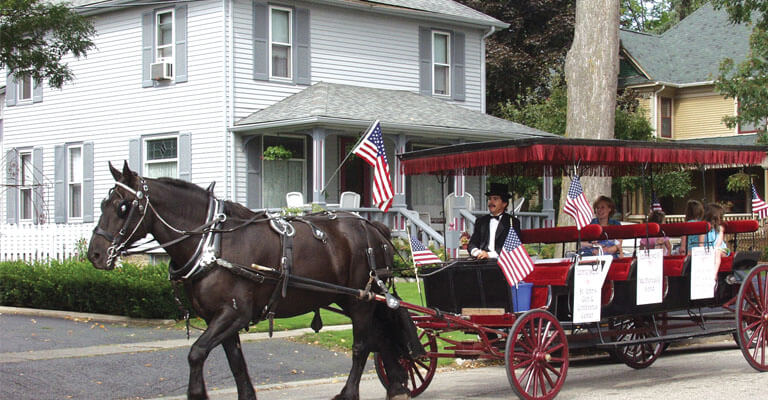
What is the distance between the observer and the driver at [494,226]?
1026 centimetres

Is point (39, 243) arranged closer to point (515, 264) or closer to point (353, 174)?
A: point (353, 174)

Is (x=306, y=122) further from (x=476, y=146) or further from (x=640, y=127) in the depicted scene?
(x=640, y=127)

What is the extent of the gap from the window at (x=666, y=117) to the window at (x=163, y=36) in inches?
838

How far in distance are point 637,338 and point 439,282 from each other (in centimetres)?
286

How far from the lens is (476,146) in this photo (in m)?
9.86

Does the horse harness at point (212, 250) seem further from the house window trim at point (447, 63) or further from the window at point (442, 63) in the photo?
the window at point (442, 63)

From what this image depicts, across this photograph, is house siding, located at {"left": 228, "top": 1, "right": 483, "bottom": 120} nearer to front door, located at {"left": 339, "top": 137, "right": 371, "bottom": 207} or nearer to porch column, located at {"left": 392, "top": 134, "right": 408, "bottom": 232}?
front door, located at {"left": 339, "top": 137, "right": 371, "bottom": 207}

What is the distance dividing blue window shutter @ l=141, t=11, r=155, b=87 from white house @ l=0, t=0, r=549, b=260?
3 centimetres

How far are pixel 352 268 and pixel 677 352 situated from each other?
671 centimetres

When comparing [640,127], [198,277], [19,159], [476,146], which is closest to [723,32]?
[640,127]

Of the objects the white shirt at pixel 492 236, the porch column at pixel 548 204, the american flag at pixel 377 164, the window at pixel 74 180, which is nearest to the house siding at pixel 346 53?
the porch column at pixel 548 204

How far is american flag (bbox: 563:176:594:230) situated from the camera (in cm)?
964

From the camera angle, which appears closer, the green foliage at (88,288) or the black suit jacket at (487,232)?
the black suit jacket at (487,232)

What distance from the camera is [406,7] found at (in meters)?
26.8
